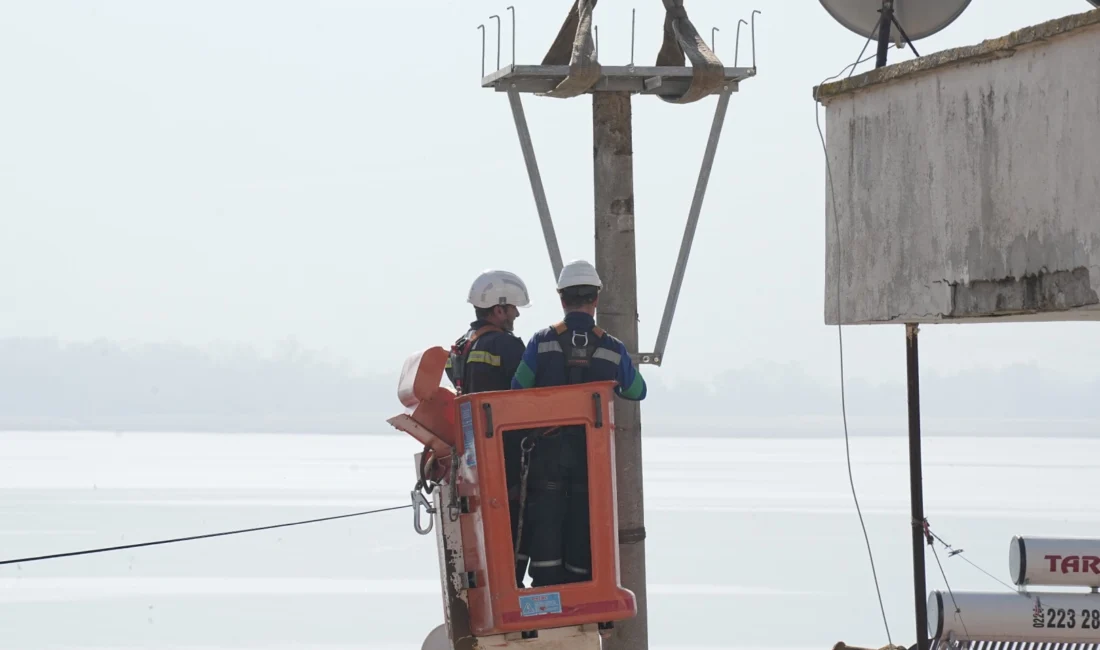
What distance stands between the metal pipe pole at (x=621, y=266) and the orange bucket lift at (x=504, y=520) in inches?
122

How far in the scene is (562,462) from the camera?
668 cm

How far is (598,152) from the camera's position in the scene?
9.84m

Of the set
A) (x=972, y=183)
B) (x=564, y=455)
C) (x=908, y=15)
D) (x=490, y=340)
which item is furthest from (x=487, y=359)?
(x=908, y=15)

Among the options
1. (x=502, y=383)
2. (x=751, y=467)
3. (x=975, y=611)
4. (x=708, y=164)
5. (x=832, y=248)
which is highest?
(x=708, y=164)

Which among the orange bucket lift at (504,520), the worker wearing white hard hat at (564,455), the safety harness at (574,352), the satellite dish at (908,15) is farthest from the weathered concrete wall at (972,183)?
the orange bucket lift at (504,520)

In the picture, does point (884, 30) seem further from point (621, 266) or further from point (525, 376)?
point (525, 376)

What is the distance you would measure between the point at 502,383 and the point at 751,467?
10731 centimetres

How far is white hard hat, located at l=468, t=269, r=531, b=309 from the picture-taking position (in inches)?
283

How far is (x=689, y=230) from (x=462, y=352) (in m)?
3.53

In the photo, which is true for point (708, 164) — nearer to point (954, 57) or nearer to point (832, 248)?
point (832, 248)

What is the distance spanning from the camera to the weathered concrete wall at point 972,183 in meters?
7.07

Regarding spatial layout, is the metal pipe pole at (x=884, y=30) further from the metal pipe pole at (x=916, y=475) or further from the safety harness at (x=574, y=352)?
the safety harness at (x=574, y=352)

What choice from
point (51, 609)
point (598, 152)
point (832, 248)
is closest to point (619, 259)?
point (598, 152)

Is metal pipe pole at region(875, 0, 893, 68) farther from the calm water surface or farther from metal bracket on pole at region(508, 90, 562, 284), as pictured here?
the calm water surface
